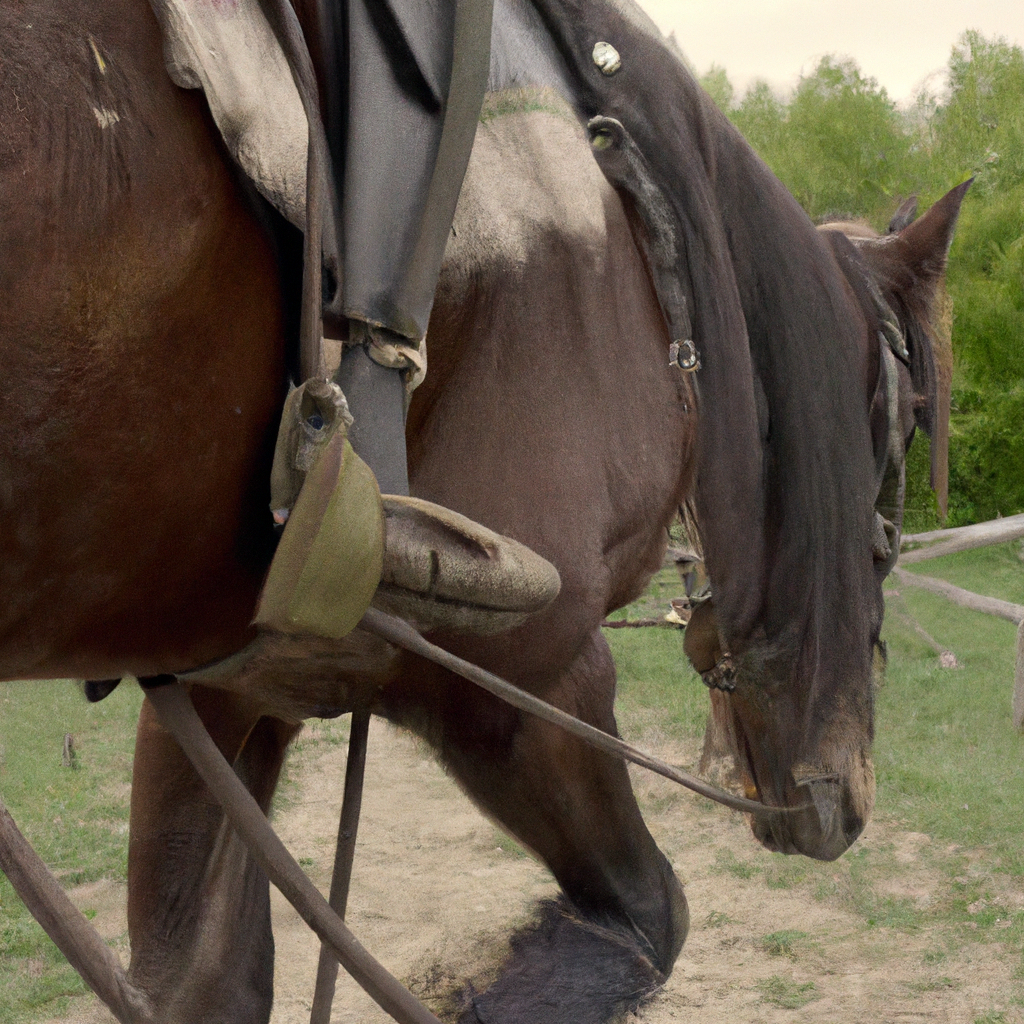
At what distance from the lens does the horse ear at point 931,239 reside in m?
2.29

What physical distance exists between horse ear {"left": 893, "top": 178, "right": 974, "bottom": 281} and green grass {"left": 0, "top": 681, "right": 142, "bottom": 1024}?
2.12 meters

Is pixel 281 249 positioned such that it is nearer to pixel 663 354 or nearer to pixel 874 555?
pixel 663 354

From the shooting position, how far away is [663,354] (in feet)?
Result: 5.67

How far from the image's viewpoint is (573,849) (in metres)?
1.89

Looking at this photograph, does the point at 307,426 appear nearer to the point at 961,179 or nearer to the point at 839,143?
the point at 961,179

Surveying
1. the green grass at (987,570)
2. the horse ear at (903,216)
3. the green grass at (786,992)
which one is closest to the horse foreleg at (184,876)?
the green grass at (786,992)

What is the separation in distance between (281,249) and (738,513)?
1.04 metres

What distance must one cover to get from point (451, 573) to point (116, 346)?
1.35 feet

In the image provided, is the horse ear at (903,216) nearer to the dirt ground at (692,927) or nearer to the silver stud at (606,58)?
the silver stud at (606,58)

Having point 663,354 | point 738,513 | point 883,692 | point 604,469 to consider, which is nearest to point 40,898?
point 604,469

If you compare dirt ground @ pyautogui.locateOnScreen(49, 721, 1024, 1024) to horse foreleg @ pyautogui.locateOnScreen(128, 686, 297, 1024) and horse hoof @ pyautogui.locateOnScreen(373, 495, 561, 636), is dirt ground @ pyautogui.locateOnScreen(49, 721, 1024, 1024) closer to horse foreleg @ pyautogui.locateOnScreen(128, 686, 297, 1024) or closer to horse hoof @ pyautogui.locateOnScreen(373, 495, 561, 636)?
horse foreleg @ pyautogui.locateOnScreen(128, 686, 297, 1024)

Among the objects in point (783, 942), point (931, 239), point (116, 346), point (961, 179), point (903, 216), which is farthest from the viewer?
point (961, 179)

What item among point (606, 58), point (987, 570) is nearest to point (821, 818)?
point (606, 58)

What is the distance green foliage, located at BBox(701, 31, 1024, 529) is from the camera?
955 centimetres
